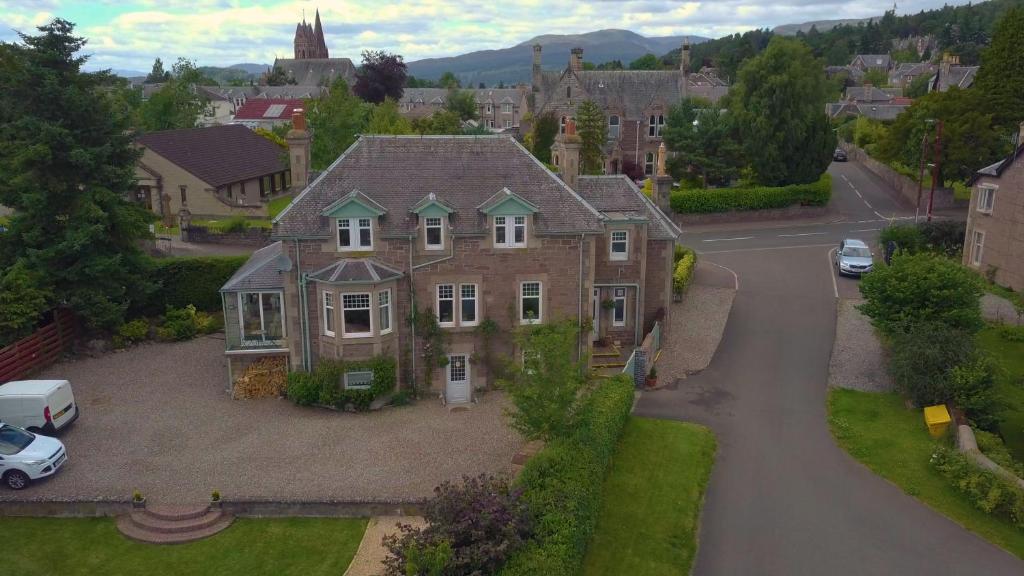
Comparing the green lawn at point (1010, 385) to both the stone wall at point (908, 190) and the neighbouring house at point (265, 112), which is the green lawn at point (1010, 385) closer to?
the stone wall at point (908, 190)

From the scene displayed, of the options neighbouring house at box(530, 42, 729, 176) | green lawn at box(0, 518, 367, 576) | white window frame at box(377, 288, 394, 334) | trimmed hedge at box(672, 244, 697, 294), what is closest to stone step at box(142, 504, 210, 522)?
green lawn at box(0, 518, 367, 576)

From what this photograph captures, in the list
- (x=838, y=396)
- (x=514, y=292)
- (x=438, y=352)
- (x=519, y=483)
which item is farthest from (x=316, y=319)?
(x=838, y=396)

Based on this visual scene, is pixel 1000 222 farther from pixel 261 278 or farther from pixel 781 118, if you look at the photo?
pixel 261 278

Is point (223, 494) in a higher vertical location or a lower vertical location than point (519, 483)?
lower

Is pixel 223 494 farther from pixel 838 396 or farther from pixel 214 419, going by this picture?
pixel 838 396

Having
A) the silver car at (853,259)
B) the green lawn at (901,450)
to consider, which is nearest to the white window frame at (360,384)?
the green lawn at (901,450)

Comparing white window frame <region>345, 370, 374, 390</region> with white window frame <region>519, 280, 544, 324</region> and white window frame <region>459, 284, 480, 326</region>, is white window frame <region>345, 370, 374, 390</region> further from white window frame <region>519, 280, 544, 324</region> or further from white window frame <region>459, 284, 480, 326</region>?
white window frame <region>519, 280, 544, 324</region>

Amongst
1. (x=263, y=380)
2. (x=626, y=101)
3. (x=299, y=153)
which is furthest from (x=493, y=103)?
(x=263, y=380)
